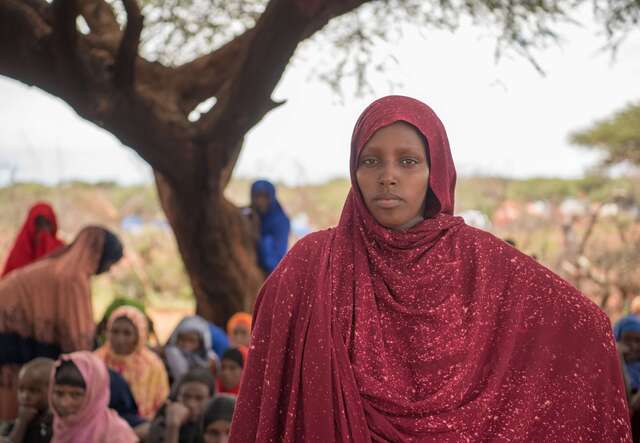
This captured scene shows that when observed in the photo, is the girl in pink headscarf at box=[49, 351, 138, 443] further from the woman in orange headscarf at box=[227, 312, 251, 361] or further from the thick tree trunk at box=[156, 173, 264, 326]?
the thick tree trunk at box=[156, 173, 264, 326]

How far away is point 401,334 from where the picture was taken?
8.71 feet

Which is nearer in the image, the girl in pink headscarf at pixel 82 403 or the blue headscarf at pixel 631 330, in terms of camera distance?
the girl in pink headscarf at pixel 82 403

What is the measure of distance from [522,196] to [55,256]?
1251 inches

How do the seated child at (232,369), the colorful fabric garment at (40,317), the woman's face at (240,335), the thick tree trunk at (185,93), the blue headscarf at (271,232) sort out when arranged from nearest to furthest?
the colorful fabric garment at (40,317), the seated child at (232,369), the thick tree trunk at (185,93), the woman's face at (240,335), the blue headscarf at (271,232)

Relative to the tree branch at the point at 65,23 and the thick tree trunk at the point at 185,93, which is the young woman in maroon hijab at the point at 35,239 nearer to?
the thick tree trunk at the point at 185,93

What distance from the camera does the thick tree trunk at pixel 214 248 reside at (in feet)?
31.1

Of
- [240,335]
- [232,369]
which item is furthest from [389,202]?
[240,335]

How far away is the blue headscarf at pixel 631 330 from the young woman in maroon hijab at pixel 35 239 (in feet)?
13.4

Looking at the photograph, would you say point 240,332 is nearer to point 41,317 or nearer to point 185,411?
point 41,317

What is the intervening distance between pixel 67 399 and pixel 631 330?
351 cm

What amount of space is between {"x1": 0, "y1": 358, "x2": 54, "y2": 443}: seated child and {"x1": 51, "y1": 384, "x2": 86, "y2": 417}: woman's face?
0.76ft

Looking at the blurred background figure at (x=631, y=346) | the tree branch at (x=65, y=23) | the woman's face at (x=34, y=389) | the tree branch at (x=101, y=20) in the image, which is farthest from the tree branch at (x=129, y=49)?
the blurred background figure at (x=631, y=346)

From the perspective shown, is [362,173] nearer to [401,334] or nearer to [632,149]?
[401,334]

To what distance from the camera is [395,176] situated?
2.75 m
